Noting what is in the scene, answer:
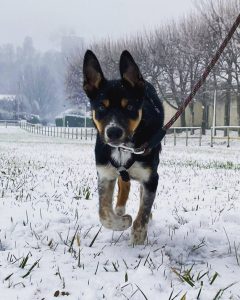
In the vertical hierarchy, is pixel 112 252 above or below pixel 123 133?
below

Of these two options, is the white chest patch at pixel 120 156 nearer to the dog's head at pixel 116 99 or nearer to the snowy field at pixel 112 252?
the dog's head at pixel 116 99

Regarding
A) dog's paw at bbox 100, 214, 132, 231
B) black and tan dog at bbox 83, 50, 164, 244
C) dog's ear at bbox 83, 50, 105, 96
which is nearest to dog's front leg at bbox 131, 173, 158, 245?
black and tan dog at bbox 83, 50, 164, 244

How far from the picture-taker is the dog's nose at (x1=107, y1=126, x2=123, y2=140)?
11.0 feet

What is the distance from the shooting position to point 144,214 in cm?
366

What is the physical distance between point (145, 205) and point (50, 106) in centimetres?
11400

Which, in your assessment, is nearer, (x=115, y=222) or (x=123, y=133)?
(x=123, y=133)

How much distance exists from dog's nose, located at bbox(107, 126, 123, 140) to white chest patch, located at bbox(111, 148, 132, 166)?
25 cm

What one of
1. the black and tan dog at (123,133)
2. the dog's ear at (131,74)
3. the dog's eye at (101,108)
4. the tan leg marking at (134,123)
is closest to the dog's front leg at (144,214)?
the black and tan dog at (123,133)

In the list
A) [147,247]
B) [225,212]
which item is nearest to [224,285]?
[147,247]

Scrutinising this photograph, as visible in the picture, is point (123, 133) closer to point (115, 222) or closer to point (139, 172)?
point (139, 172)

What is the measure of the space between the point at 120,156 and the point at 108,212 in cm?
52

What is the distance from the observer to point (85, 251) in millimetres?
3258

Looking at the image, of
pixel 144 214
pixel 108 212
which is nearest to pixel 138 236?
pixel 144 214

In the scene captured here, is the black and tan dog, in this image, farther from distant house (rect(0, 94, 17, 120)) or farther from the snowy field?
distant house (rect(0, 94, 17, 120))
